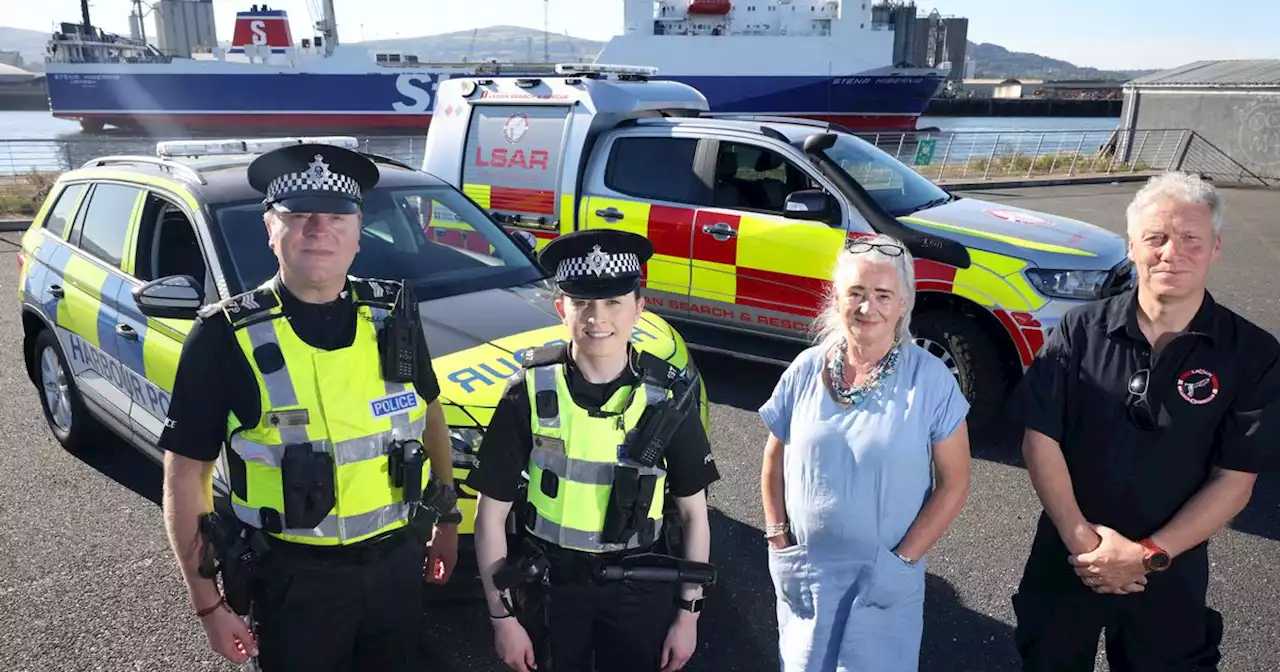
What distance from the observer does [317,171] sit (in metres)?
1.87

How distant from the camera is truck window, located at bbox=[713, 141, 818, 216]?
5.18m

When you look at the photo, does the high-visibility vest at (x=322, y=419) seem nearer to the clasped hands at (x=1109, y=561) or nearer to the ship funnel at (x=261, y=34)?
the clasped hands at (x=1109, y=561)

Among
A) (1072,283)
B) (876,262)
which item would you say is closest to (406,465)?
(876,262)

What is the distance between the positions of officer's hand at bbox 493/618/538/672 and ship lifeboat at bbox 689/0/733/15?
4011cm

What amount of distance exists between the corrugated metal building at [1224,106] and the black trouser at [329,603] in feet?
73.1

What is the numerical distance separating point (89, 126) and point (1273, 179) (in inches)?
1951

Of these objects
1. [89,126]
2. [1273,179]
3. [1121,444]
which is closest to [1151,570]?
[1121,444]

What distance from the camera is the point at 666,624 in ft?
6.29

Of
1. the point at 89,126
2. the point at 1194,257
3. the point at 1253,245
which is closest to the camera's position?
the point at 1194,257

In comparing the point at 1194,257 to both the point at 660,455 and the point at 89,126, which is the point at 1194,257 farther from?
the point at 89,126

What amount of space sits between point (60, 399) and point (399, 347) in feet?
11.8

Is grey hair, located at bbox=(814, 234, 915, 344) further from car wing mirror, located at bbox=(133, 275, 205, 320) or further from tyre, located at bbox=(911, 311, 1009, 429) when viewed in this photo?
tyre, located at bbox=(911, 311, 1009, 429)

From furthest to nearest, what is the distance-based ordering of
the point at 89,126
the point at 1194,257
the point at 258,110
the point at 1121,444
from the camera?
the point at 89,126
the point at 258,110
the point at 1121,444
the point at 1194,257

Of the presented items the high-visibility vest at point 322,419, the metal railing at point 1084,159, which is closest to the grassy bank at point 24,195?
the metal railing at point 1084,159
